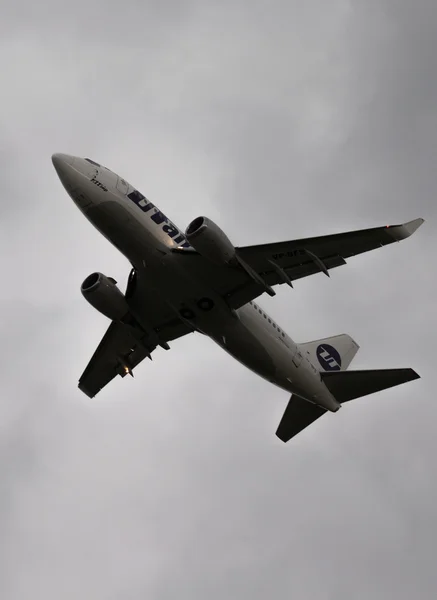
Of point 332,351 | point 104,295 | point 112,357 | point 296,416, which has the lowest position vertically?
point 112,357

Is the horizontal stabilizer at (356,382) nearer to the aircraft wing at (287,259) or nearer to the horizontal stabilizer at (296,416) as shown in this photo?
the horizontal stabilizer at (296,416)

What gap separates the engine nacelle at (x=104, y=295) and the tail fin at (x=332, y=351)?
896 cm

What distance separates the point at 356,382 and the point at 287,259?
8.67 m

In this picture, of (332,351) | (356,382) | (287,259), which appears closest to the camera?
(287,259)

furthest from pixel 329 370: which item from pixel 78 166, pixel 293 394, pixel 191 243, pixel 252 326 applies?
pixel 78 166

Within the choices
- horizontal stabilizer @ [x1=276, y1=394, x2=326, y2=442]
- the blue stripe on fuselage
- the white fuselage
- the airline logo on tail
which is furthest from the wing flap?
the airline logo on tail

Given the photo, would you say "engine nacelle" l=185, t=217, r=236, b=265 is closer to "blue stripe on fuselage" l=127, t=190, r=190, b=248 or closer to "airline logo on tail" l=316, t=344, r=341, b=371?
"blue stripe on fuselage" l=127, t=190, r=190, b=248

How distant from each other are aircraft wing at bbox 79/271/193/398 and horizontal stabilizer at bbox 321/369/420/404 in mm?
7172

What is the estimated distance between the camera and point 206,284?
39969 mm

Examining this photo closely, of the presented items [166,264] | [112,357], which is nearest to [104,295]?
[166,264]

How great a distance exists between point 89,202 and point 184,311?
643 centimetres

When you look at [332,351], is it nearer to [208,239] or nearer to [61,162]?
[208,239]

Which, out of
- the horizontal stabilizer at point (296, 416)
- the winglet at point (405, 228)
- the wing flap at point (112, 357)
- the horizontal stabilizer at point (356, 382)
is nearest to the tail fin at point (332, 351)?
the horizontal stabilizer at point (356, 382)

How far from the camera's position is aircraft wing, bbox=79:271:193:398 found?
4281cm
